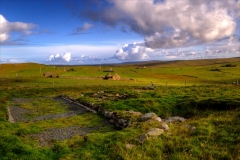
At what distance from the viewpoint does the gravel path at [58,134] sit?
1496 cm

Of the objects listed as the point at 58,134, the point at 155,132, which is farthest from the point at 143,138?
the point at 58,134

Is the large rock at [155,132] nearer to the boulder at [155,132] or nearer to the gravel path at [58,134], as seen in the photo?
the boulder at [155,132]

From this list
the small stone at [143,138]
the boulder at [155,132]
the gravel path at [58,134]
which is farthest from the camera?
the gravel path at [58,134]

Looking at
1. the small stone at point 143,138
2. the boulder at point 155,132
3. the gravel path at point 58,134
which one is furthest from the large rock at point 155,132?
the gravel path at point 58,134

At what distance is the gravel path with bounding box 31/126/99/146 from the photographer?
15.0 meters

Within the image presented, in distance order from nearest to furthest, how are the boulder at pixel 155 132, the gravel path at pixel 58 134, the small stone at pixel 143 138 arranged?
the small stone at pixel 143 138
the boulder at pixel 155 132
the gravel path at pixel 58 134

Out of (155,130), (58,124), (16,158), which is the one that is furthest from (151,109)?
(16,158)

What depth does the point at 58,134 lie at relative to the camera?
1630 cm

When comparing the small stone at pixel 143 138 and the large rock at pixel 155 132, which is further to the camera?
the large rock at pixel 155 132

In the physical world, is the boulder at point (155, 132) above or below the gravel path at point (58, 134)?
above

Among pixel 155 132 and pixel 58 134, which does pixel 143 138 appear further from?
pixel 58 134

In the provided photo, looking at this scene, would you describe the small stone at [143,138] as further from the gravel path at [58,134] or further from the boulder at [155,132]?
the gravel path at [58,134]

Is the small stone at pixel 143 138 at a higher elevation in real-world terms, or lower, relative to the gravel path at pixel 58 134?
higher

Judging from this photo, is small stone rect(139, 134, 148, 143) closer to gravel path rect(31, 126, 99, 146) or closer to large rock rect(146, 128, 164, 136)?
large rock rect(146, 128, 164, 136)
